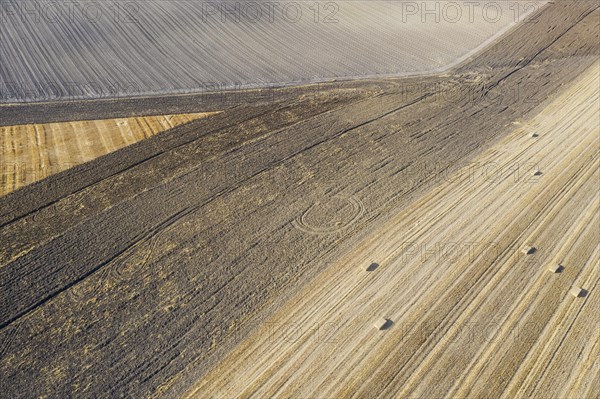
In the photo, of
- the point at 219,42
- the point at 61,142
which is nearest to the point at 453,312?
the point at 61,142

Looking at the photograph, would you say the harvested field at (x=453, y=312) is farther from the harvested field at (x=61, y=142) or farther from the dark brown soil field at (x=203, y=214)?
the harvested field at (x=61, y=142)

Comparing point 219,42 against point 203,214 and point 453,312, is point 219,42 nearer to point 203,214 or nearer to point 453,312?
point 203,214

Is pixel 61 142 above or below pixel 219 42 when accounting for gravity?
below

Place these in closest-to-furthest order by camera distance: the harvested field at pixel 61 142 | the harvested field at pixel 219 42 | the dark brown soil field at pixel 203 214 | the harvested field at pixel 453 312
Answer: the harvested field at pixel 453 312 < the dark brown soil field at pixel 203 214 < the harvested field at pixel 61 142 < the harvested field at pixel 219 42

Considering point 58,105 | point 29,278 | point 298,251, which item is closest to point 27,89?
point 58,105

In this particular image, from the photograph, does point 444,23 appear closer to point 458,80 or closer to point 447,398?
point 458,80

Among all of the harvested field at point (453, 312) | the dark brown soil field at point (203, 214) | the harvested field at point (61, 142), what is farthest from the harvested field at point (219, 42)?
the harvested field at point (453, 312)
